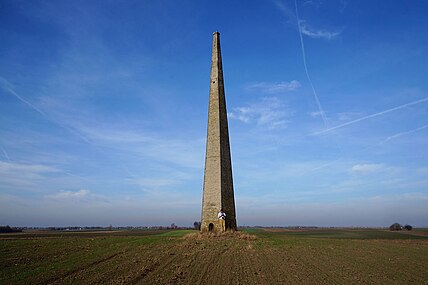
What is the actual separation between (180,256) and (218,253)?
1.92 m

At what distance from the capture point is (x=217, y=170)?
25.5 meters

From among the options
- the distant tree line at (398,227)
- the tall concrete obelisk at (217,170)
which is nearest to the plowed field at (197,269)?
the tall concrete obelisk at (217,170)

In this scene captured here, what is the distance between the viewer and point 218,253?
15.0 meters

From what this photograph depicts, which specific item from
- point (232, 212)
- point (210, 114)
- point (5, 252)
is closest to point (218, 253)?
point (5, 252)

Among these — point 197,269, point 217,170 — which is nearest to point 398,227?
point 217,170

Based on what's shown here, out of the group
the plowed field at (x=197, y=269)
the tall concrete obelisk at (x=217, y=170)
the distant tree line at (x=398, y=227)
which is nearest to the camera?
the plowed field at (x=197, y=269)

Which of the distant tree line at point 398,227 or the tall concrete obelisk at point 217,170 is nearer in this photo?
the tall concrete obelisk at point 217,170

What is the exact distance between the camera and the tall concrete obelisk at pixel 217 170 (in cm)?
2512

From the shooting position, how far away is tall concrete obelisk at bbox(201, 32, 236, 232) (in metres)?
25.1

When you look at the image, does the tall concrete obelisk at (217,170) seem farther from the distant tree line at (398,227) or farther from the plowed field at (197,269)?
the distant tree line at (398,227)

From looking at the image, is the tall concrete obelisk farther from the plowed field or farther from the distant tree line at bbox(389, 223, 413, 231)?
the distant tree line at bbox(389, 223, 413, 231)

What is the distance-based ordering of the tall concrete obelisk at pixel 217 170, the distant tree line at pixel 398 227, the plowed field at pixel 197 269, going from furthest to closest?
the distant tree line at pixel 398 227, the tall concrete obelisk at pixel 217 170, the plowed field at pixel 197 269

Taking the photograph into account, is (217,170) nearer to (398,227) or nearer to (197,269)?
(197,269)

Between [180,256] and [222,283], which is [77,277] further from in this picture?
[180,256]
